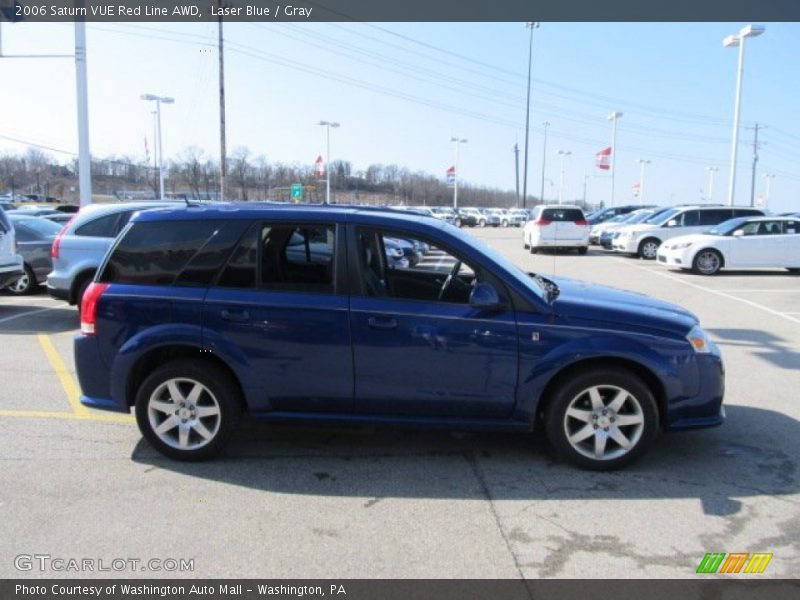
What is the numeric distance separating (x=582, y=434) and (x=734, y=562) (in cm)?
124

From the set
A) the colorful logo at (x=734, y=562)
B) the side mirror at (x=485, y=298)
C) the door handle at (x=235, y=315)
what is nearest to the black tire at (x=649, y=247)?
the side mirror at (x=485, y=298)

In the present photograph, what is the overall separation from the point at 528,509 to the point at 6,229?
1030 cm

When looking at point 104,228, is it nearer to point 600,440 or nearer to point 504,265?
point 504,265

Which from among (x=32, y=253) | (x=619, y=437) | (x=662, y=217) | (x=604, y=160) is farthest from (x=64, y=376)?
(x=604, y=160)

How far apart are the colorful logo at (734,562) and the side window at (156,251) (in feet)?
12.0

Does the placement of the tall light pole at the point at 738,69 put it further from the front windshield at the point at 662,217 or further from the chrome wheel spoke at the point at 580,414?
the chrome wheel spoke at the point at 580,414

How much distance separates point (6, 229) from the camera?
10.7 meters

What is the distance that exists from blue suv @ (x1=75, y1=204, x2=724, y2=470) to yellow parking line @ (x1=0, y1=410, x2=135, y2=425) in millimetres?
849

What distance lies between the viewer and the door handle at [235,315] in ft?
14.3

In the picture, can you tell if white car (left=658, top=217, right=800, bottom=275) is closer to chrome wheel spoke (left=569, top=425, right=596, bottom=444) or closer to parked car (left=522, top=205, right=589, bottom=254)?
parked car (left=522, top=205, right=589, bottom=254)

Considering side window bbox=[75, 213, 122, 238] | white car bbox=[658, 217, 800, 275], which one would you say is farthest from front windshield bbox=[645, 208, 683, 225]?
side window bbox=[75, 213, 122, 238]

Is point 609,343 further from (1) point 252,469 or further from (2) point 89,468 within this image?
(2) point 89,468

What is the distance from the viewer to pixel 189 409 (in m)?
4.48
